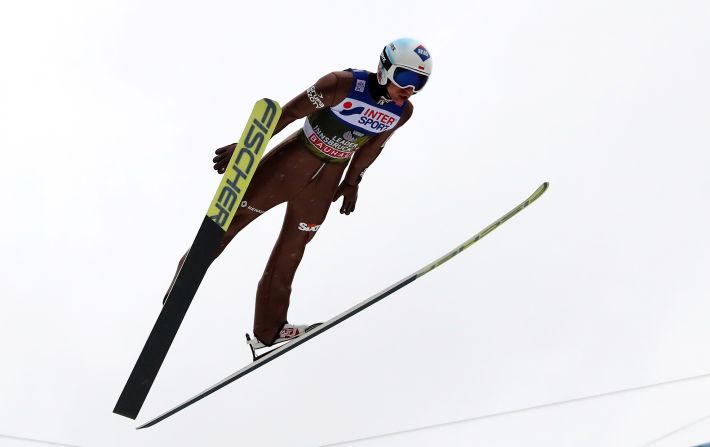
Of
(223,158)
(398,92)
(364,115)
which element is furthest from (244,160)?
(398,92)

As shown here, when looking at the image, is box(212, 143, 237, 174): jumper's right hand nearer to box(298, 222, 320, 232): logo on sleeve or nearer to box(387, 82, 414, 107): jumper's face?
box(298, 222, 320, 232): logo on sleeve

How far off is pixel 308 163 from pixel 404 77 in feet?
2.28

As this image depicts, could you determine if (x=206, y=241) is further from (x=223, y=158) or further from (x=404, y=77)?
(x=404, y=77)

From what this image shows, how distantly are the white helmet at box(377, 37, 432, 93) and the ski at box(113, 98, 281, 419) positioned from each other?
60cm

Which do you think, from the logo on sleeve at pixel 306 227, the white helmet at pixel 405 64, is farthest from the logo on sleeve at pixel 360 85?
the logo on sleeve at pixel 306 227

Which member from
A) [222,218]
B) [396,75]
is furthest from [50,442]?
[396,75]

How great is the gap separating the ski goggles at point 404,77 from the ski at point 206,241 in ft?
1.99

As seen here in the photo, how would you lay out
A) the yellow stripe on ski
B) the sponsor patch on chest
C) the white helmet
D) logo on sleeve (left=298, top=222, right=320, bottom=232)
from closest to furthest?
the yellow stripe on ski → the white helmet → the sponsor patch on chest → logo on sleeve (left=298, top=222, right=320, bottom=232)

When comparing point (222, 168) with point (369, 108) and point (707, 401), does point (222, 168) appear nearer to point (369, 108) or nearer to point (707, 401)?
point (369, 108)

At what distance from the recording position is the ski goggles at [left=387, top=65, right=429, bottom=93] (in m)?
3.42

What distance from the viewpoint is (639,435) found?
4762mm

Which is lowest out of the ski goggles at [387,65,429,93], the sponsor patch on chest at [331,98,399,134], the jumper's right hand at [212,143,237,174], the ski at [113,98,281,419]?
the ski at [113,98,281,419]

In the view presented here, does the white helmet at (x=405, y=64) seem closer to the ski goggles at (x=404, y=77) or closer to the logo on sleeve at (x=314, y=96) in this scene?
the ski goggles at (x=404, y=77)

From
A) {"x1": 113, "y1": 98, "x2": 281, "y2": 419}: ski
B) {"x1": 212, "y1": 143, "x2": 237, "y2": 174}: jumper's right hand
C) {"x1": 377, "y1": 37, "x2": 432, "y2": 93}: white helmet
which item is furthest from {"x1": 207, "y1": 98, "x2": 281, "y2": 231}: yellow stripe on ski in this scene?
{"x1": 377, "y1": 37, "x2": 432, "y2": 93}: white helmet
